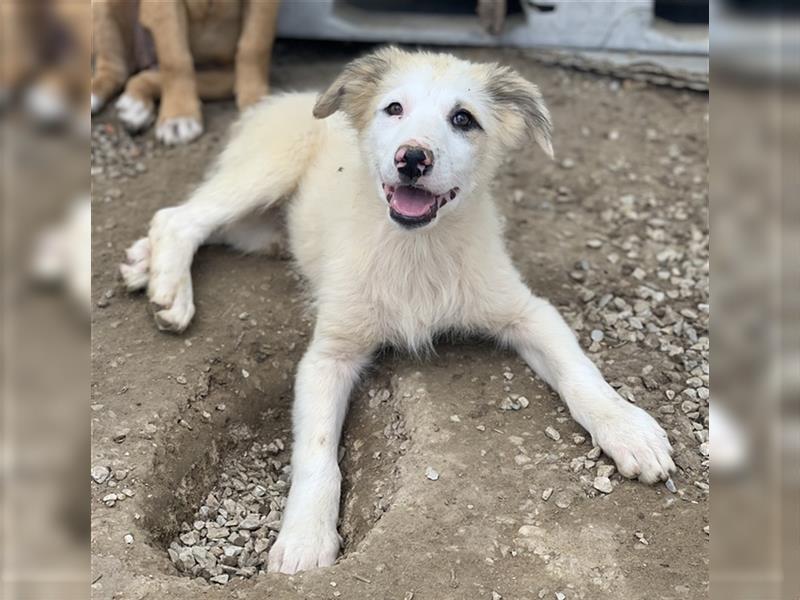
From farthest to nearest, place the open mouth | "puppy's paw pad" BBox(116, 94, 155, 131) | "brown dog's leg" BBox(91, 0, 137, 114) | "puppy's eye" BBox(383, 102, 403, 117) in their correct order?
1. "brown dog's leg" BBox(91, 0, 137, 114)
2. "puppy's paw pad" BBox(116, 94, 155, 131)
3. "puppy's eye" BBox(383, 102, 403, 117)
4. the open mouth

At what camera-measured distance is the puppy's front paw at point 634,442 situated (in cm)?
320

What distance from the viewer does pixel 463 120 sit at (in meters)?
3.48

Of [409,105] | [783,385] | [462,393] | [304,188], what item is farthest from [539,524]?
[304,188]

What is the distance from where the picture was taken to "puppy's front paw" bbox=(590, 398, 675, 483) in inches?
126

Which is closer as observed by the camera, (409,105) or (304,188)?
(409,105)

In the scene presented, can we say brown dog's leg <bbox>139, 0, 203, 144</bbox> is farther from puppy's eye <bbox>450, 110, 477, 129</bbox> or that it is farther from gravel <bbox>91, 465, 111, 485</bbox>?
gravel <bbox>91, 465, 111, 485</bbox>

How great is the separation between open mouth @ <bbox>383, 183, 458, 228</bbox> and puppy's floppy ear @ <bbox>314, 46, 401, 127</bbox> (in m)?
0.49

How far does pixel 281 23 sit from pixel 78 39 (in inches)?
224

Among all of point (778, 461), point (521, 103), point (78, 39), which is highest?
point (78, 39)

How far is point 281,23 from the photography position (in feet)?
21.1

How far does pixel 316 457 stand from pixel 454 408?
60 centimetres

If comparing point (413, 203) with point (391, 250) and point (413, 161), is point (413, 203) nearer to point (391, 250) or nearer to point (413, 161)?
point (413, 161)

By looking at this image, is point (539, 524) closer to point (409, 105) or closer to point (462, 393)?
point (462, 393)

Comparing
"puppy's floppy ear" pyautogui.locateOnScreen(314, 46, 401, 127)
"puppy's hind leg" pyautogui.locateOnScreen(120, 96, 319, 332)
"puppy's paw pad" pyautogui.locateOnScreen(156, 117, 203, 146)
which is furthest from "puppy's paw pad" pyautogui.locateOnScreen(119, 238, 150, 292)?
A: "puppy's paw pad" pyautogui.locateOnScreen(156, 117, 203, 146)
